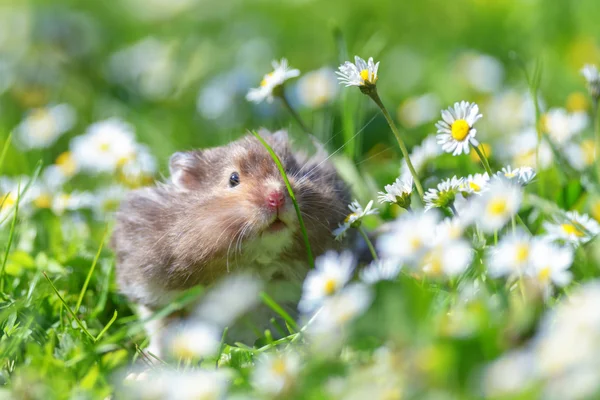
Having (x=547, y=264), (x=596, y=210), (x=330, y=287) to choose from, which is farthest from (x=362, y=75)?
(x=596, y=210)

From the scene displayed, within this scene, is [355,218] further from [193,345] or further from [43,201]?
[43,201]

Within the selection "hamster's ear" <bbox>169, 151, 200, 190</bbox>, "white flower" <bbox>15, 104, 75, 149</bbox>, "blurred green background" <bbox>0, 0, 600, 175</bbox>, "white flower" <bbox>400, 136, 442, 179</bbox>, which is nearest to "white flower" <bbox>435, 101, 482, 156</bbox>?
"white flower" <bbox>400, 136, 442, 179</bbox>

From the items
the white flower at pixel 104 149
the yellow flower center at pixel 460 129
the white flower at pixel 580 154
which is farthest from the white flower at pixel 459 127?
the white flower at pixel 104 149

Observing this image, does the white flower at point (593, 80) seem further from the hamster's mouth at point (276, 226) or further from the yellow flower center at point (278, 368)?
the yellow flower center at point (278, 368)

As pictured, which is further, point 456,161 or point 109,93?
point 109,93

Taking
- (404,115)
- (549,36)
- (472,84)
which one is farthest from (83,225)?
(549,36)

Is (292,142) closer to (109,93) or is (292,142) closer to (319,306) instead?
(319,306)

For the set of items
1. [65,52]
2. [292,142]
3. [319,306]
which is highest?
[65,52]
